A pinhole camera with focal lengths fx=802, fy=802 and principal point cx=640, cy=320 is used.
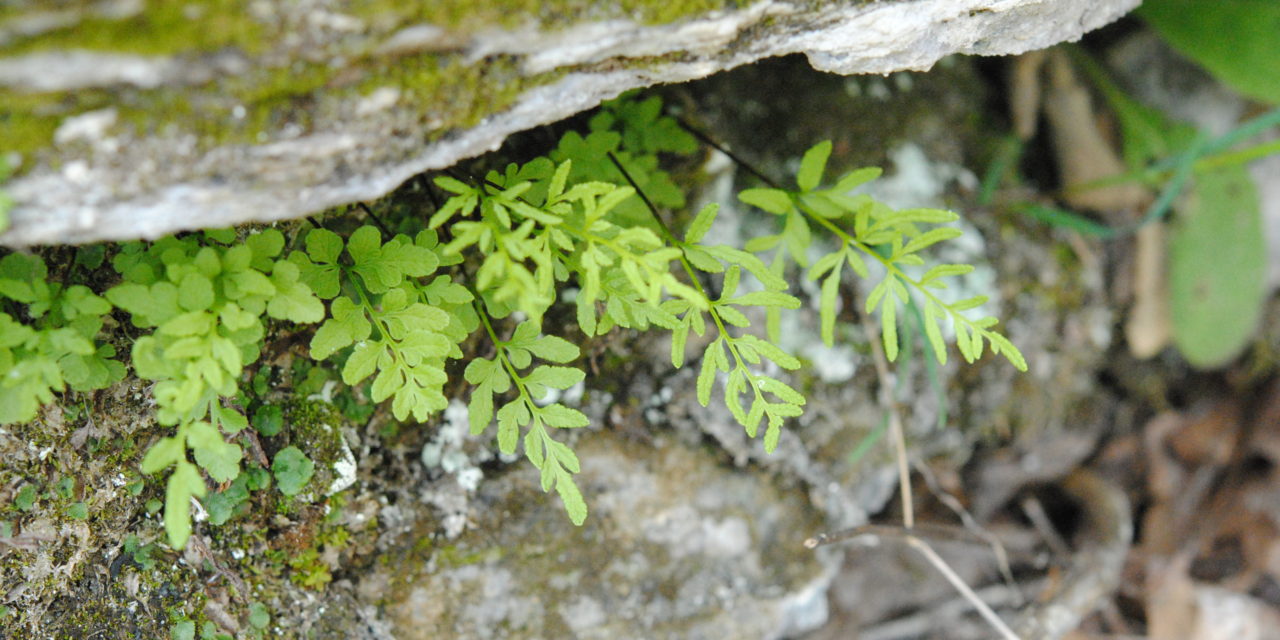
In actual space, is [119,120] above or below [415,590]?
above

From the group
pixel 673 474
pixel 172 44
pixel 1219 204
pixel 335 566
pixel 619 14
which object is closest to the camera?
pixel 172 44

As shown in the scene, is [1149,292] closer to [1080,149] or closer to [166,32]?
[1080,149]

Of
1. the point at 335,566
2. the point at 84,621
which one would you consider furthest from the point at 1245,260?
the point at 84,621

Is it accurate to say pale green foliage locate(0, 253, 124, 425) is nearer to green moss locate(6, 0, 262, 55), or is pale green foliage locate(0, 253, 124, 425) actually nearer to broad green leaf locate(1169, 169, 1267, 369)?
green moss locate(6, 0, 262, 55)

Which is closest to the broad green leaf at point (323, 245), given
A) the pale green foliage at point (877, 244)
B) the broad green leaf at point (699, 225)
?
the broad green leaf at point (699, 225)

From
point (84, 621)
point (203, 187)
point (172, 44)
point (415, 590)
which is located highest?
point (172, 44)

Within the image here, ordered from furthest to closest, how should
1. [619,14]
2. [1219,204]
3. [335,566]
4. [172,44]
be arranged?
[1219,204]
[335,566]
[619,14]
[172,44]

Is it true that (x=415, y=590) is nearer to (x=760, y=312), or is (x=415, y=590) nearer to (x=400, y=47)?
(x=760, y=312)

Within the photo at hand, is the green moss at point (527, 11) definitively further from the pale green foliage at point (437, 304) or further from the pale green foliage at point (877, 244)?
the pale green foliage at point (877, 244)
